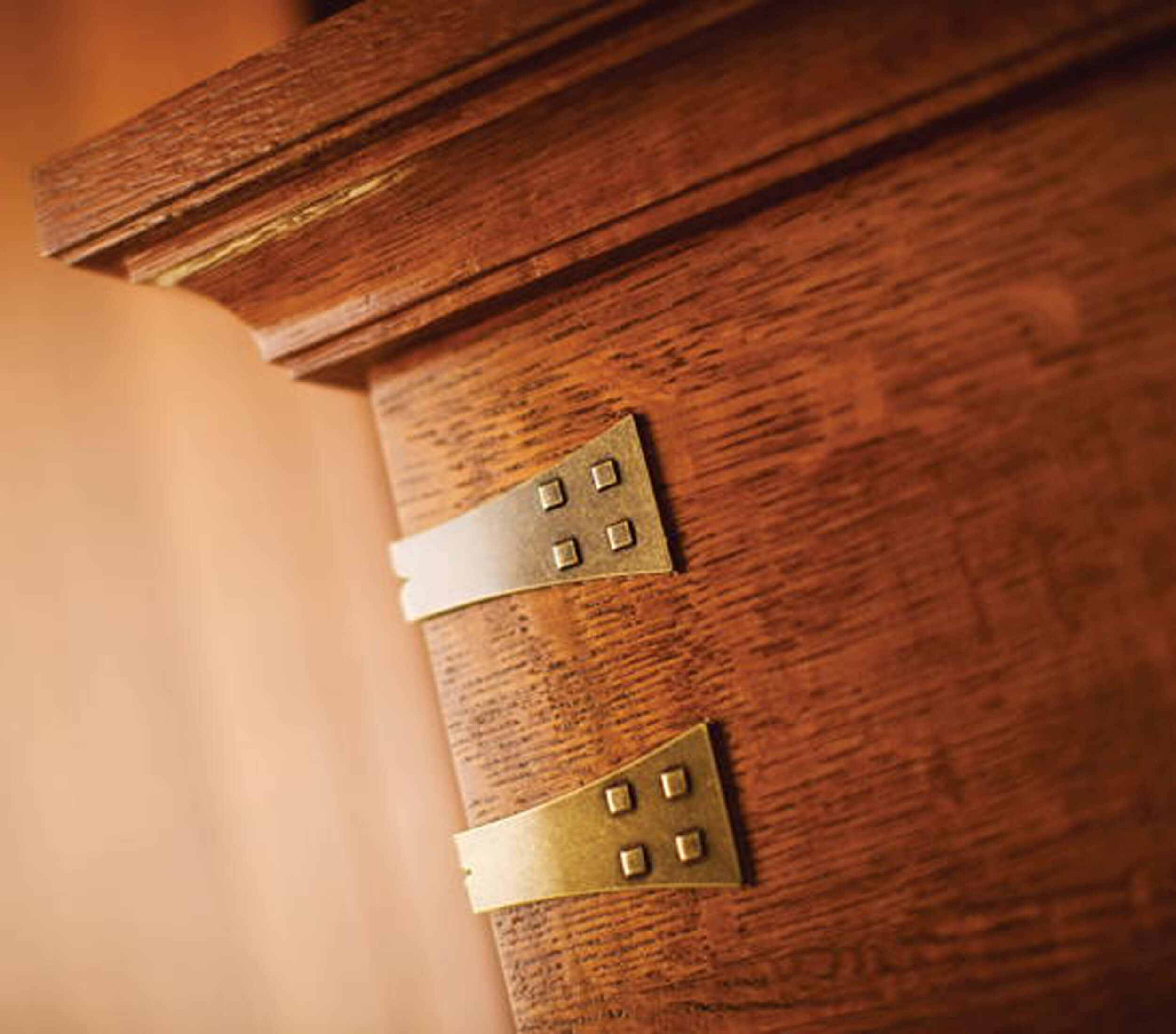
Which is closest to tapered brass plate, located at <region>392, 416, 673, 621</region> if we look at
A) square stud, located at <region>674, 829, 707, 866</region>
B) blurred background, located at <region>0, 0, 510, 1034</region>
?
square stud, located at <region>674, 829, 707, 866</region>

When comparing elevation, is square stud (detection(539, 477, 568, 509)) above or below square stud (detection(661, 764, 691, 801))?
above

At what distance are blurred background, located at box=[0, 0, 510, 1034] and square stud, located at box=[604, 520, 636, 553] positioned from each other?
0.43 meters

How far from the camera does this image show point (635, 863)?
46 centimetres

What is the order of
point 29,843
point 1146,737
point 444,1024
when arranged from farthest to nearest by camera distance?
point 29,843 < point 444,1024 < point 1146,737

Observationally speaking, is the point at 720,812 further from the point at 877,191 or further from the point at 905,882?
the point at 877,191

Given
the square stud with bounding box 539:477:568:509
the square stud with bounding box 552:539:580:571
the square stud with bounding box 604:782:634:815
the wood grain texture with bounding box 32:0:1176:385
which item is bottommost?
the square stud with bounding box 604:782:634:815

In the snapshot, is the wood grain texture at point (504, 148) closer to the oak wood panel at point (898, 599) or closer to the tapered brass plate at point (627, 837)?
the oak wood panel at point (898, 599)

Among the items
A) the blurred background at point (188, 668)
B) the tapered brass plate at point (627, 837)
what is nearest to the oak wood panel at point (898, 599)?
the tapered brass plate at point (627, 837)

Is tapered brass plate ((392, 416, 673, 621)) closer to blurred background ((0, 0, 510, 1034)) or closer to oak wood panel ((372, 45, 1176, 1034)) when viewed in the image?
oak wood panel ((372, 45, 1176, 1034))

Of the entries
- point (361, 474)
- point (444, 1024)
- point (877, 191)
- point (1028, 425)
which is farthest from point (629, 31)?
point (444, 1024)

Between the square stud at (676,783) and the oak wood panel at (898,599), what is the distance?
2 centimetres

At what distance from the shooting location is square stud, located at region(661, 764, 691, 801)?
456mm

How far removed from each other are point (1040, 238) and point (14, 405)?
911 mm

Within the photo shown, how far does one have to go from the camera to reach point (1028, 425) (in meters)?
→ 0.42
